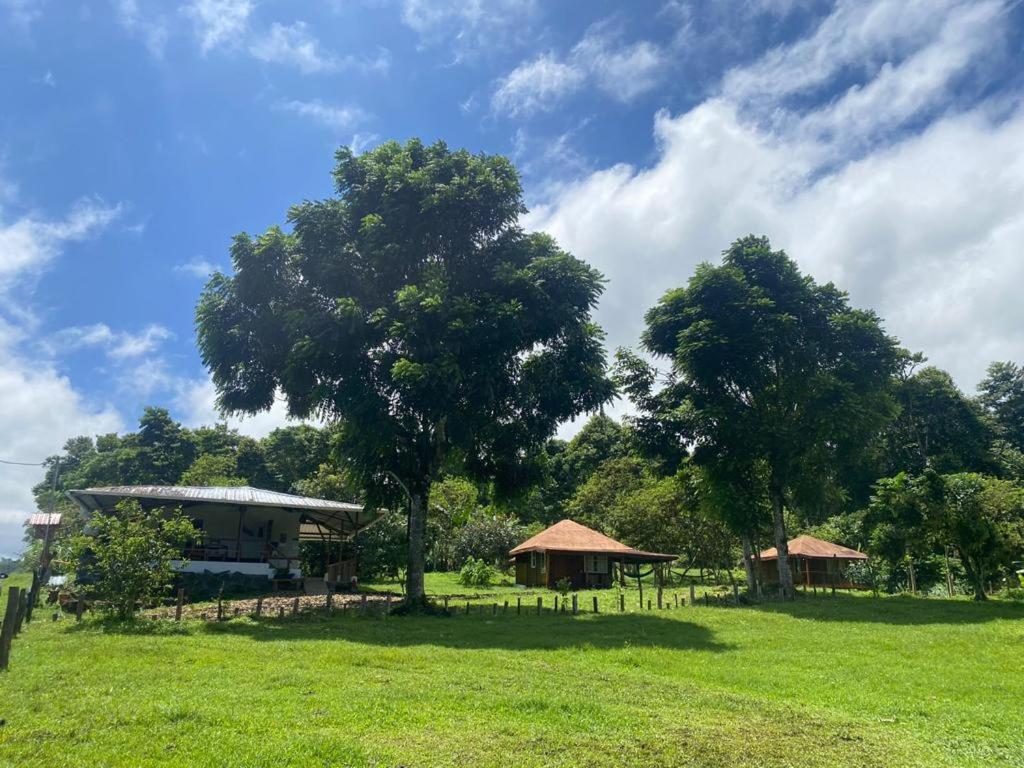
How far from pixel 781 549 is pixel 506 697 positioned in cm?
2409

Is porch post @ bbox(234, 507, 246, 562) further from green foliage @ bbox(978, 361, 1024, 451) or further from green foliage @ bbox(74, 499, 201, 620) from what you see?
green foliage @ bbox(978, 361, 1024, 451)

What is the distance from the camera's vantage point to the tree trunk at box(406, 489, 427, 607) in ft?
74.8

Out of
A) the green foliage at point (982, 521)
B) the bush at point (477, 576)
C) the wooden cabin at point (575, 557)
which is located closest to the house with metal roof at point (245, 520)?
the bush at point (477, 576)

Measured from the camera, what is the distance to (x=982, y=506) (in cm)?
2758

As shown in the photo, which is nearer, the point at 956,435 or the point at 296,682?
the point at 296,682

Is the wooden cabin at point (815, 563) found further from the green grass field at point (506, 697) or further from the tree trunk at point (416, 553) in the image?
the tree trunk at point (416, 553)

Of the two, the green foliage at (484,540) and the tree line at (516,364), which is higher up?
the tree line at (516,364)

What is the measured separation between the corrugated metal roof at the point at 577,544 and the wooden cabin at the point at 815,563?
781 cm

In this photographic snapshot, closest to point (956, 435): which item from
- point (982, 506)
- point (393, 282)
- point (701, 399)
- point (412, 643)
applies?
point (982, 506)

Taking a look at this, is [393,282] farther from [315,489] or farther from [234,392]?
[315,489]

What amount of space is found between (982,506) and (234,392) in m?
31.6

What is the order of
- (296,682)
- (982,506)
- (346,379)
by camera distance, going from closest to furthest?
(296,682), (346,379), (982,506)

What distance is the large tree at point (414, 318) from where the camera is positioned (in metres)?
22.5

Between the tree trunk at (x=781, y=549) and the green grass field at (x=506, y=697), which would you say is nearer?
the green grass field at (x=506, y=697)
